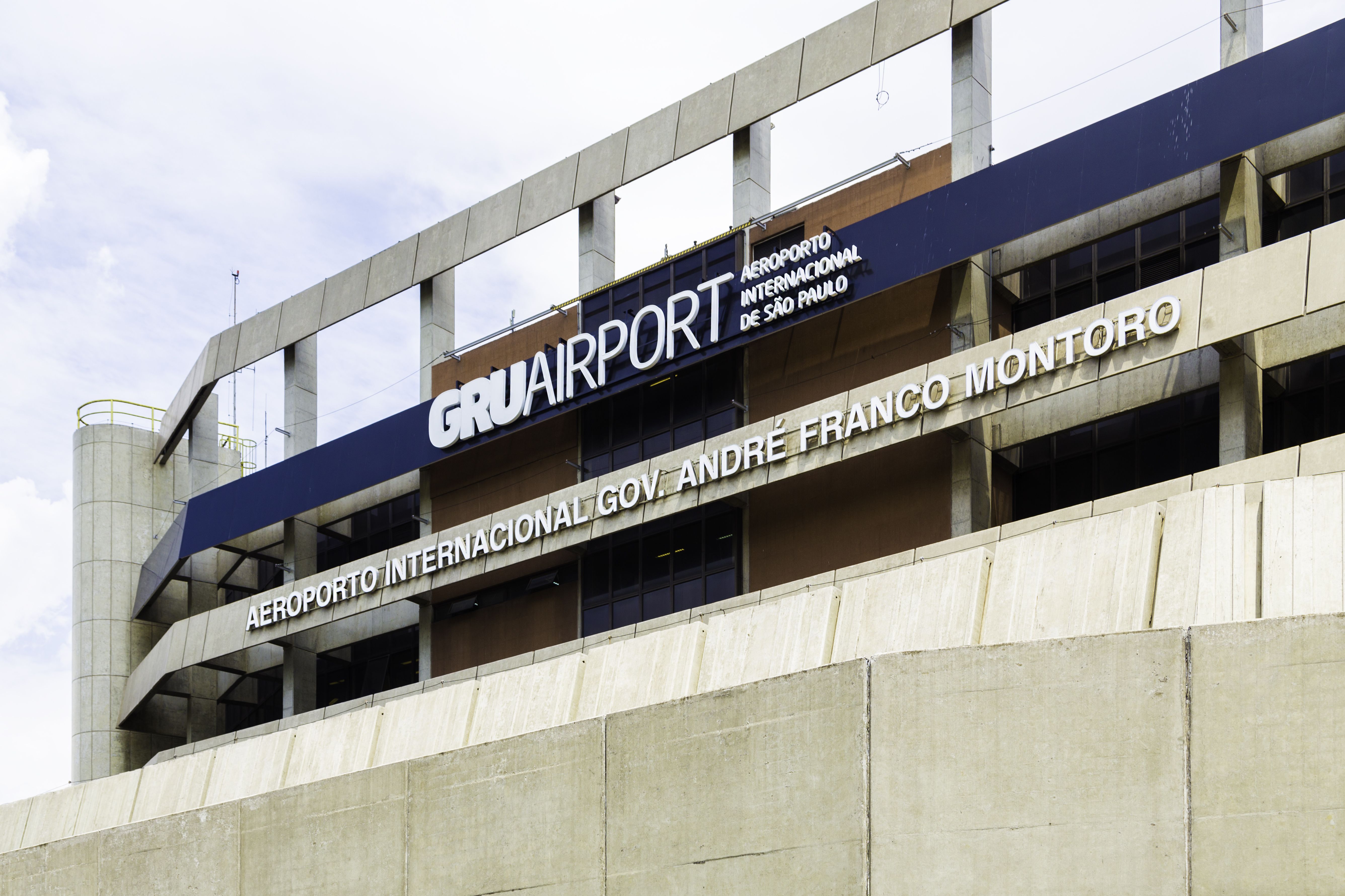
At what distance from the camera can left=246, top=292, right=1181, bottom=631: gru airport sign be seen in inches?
1093

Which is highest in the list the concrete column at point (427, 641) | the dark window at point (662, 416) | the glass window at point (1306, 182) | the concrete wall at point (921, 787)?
the glass window at point (1306, 182)

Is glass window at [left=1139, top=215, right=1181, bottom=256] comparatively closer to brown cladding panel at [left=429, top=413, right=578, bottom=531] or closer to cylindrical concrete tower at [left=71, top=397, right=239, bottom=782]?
brown cladding panel at [left=429, top=413, right=578, bottom=531]

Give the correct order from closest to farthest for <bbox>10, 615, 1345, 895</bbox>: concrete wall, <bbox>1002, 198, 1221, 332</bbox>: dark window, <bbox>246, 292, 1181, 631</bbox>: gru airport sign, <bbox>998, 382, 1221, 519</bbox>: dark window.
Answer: <bbox>10, 615, 1345, 895</bbox>: concrete wall, <bbox>246, 292, 1181, 631</bbox>: gru airport sign, <bbox>998, 382, 1221, 519</bbox>: dark window, <bbox>1002, 198, 1221, 332</bbox>: dark window

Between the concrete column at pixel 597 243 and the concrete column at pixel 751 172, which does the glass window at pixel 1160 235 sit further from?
the concrete column at pixel 597 243

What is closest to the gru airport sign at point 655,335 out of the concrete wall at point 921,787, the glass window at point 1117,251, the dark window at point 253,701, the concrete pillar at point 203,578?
A: the glass window at point 1117,251

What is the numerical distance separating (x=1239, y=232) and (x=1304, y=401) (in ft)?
10.5

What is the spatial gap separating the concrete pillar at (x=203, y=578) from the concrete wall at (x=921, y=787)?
30323mm

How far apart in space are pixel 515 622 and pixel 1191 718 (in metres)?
27.2

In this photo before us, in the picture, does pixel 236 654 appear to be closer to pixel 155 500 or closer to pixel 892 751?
pixel 155 500

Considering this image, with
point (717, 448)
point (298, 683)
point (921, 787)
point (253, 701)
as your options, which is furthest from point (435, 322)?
point (921, 787)

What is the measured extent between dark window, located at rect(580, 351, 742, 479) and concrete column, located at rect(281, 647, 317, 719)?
37.2 feet

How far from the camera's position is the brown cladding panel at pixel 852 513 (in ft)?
104

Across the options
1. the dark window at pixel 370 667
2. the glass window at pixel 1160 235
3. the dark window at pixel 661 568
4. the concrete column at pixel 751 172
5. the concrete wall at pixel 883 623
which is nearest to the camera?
the concrete wall at pixel 883 623

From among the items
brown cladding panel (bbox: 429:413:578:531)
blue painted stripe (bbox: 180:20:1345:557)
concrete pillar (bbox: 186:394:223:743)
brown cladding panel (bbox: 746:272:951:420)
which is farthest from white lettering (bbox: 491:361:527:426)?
concrete pillar (bbox: 186:394:223:743)
